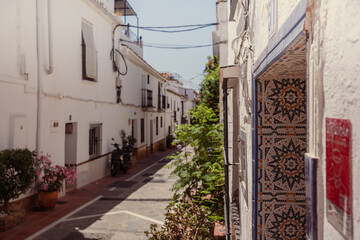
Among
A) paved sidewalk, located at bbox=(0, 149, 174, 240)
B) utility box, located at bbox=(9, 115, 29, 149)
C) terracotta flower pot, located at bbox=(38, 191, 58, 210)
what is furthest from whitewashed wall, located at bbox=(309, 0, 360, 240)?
terracotta flower pot, located at bbox=(38, 191, 58, 210)

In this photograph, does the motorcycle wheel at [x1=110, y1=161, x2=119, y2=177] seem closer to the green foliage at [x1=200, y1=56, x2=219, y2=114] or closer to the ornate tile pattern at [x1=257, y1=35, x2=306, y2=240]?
the green foliage at [x1=200, y1=56, x2=219, y2=114]

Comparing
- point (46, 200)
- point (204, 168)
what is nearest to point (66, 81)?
point (46, 200)

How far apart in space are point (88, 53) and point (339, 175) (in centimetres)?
1244

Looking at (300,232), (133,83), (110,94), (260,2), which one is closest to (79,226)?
(300,232)

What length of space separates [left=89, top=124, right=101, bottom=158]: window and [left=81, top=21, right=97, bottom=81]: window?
6.78 ft

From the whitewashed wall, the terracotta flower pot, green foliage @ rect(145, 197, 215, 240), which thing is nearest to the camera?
the whitewashed wall

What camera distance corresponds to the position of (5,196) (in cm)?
709

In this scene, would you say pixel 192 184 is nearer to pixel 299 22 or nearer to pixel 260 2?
pixel 260 2

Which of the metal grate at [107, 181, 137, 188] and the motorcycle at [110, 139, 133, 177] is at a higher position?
the motorcycle at [110, 139, 133, 177]

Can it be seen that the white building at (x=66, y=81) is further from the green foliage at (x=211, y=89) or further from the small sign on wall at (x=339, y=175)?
the small sign on wall at (x=339, y=175)

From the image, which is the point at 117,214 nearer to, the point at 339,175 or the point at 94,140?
the point at 94,140

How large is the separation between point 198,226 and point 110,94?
11.3 m

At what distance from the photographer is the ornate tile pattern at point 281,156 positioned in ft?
8.70

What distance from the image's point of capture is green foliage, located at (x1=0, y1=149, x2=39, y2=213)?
23.2ft
